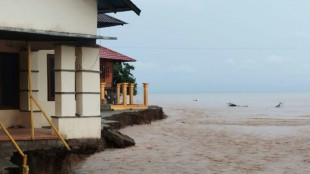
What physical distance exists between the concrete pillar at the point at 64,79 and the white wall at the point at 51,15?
0.51 metres

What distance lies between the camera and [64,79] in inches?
460

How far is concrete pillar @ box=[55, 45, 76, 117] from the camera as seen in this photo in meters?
11.7

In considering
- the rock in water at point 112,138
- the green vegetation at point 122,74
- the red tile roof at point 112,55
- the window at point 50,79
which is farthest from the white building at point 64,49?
the green vegetation at point 122,74

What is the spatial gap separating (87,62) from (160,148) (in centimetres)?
838

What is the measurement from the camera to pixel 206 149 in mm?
20078

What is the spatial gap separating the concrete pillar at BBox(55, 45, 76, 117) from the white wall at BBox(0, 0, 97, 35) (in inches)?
20.0

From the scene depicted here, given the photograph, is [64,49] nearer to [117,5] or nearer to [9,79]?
[117,5]

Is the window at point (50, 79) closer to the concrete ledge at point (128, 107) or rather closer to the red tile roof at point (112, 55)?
the concrete ledge at point (128, 107)

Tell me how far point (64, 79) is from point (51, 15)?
143 cm

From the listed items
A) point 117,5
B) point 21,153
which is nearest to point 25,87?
point 117,5

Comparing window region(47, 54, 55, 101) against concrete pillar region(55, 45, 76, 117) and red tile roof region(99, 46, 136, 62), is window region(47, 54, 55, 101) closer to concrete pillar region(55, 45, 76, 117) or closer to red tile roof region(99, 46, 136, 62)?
concrete pillar region(55, 45, 76, 117)

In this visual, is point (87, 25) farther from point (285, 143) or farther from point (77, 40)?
point (285, 143)

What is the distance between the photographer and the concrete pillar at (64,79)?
11672 millimetres

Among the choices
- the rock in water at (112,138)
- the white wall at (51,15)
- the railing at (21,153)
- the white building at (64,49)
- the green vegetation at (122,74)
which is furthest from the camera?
the green vegetation at (122,74)
